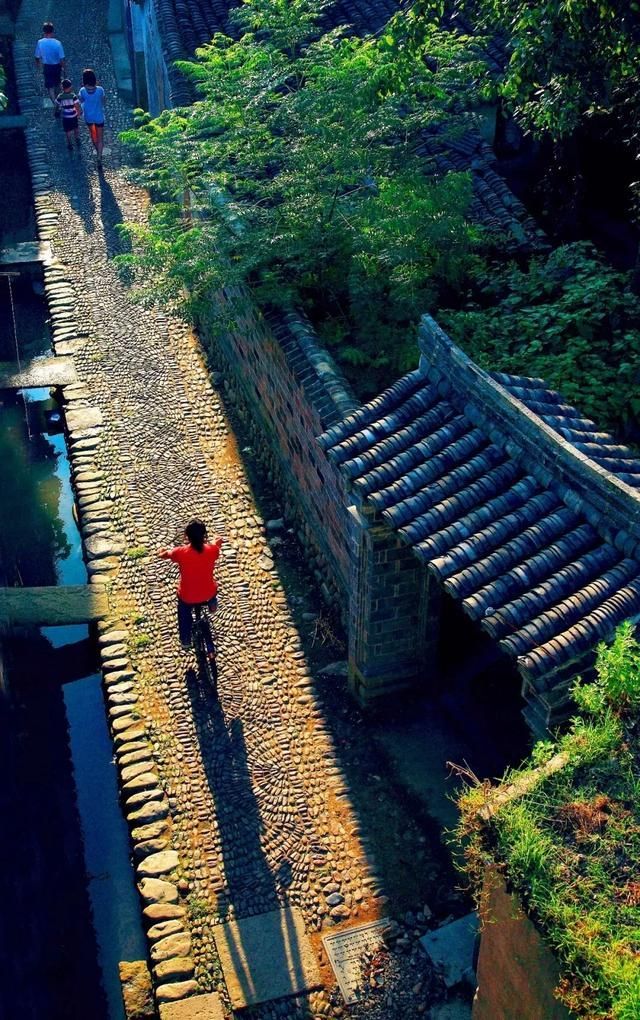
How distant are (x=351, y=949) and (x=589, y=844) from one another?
140 inches

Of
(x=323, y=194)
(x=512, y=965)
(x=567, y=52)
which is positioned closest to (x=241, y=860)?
(x=512, y=965)

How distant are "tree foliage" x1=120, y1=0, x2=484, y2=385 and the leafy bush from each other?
70 cm

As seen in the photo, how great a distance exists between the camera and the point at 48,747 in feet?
36.1

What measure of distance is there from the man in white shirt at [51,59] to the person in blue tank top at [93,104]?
304 cm

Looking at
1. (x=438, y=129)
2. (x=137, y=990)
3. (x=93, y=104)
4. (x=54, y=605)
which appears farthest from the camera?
(x=93, y=104)

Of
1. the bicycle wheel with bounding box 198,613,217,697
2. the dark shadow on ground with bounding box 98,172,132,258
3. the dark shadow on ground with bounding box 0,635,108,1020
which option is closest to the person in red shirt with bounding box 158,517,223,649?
the bicycle wheel with bounding box 198,613,217,697

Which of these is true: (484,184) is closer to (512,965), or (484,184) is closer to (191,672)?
(191,672)

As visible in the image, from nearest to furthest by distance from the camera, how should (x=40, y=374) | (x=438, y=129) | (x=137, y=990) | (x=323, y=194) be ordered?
(x=137, y=990), (x=323, y=194), (x=438, y=129), (x=40, y=374)

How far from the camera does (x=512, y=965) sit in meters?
6.18

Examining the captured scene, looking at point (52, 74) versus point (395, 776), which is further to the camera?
point (52, 74)

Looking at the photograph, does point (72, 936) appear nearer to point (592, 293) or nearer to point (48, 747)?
point (48, 747)

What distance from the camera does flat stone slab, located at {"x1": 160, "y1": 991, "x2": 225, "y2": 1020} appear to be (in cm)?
817

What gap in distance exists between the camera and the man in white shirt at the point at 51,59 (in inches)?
939

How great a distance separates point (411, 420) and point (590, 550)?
2.24m
